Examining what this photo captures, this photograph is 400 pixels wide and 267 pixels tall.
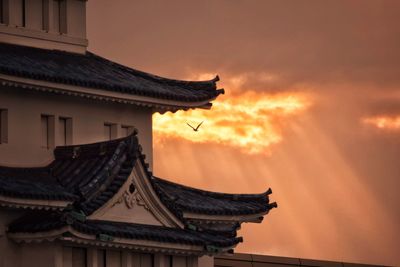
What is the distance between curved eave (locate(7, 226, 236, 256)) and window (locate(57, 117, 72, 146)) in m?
4.80

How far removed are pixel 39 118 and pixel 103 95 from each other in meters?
2.20

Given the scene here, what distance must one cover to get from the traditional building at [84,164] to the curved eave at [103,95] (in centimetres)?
4

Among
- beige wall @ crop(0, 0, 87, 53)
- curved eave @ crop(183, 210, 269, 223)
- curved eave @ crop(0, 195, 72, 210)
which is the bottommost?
curved eave @ crop(183, 210, 269, 223)

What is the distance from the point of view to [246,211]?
63.3 metres

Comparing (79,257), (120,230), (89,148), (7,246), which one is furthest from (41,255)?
(89,148)

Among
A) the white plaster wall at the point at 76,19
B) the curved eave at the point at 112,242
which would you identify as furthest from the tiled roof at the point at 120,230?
the white plaster wall at the point at 76,19

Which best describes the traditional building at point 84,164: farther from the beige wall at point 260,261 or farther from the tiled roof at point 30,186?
the beige wall at point 260,261

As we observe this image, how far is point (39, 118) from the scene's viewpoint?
60250 millimetres

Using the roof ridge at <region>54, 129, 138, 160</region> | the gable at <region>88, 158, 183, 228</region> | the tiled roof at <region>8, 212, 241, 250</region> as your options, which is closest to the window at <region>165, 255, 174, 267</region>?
the tiled roof at <region>8, 212, 241, 250</region>

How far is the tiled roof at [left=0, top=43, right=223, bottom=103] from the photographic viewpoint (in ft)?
194

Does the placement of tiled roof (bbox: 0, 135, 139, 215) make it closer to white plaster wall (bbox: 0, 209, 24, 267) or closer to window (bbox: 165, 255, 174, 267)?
white plaster wall (bbox: 0, 209, 24, 267)

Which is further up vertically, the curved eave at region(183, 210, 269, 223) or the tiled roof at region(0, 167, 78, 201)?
the tiled roof at region(0, 167, 78, 201)

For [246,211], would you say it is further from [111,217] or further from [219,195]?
[111,217]

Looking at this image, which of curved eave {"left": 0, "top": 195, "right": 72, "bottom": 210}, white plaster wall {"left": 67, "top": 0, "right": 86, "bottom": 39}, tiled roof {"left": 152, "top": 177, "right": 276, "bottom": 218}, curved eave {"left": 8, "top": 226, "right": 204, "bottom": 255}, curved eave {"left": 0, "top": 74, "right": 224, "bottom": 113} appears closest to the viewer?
curved eave {"left": 0, "top": 195, "right": 72, "bottom": 210}
